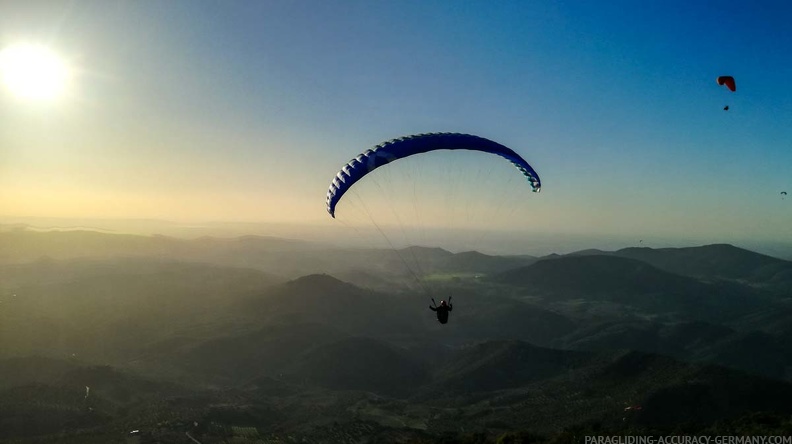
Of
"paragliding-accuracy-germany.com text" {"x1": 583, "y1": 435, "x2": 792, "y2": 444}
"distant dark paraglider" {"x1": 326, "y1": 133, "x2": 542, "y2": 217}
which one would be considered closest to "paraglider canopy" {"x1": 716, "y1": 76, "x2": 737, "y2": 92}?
"distant dark paraglider" {"x1": 326, "y1": 133, "x2": 542, "y2": 217}

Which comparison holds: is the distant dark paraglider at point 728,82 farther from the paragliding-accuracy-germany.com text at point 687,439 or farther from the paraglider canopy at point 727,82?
the paragliding-accuracy-germany.com text at point 687,439

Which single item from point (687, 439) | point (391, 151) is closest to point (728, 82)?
point (391, 151)

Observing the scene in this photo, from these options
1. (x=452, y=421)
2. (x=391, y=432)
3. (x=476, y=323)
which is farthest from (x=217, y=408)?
(x=476, y=323)

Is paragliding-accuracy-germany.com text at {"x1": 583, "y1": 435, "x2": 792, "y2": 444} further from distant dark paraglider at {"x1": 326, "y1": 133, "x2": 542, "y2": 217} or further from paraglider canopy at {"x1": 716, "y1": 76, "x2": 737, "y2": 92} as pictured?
distant dark paraglider at {"x1": 326, "y1": 133, "x2": 542, "y2": 217}

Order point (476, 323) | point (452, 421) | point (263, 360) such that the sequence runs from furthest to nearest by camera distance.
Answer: point (476, 323) < point (263, 360) < point (452, 421)

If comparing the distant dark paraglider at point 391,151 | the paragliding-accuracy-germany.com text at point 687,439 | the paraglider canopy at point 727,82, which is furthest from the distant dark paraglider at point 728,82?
the paragliding-accuracy-germany.com text at point 687,439

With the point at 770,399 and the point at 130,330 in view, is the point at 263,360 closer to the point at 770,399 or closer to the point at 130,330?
the point at 130,330
